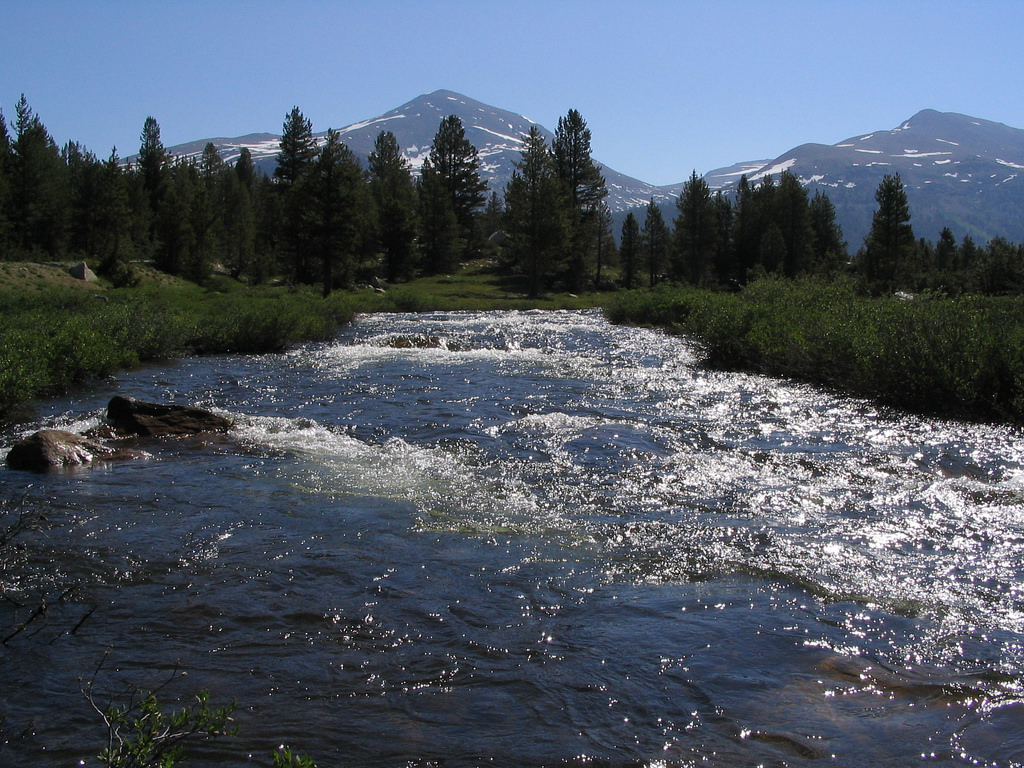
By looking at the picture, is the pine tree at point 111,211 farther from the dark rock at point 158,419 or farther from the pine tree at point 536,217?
the dark rock at point 158,419

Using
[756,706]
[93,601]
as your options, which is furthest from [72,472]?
[756,706]

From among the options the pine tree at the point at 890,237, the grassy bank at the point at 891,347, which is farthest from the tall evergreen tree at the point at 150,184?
the pine tree at the point at 890,237

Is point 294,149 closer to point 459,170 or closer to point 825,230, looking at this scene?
point 459,170

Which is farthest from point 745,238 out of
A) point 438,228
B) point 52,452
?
point 52,452

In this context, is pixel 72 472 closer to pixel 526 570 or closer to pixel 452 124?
pixel 526 570

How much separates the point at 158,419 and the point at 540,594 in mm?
9212

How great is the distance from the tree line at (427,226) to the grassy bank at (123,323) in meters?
5.29

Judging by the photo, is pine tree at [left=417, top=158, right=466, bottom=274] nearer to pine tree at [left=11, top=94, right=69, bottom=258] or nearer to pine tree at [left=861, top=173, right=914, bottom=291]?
pine tree at [left=11, top=94, right=69, bottom=258]

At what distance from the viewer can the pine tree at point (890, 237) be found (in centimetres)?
6531

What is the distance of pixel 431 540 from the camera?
26.6ft

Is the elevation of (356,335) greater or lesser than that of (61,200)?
lesser

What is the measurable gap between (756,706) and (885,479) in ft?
21.8

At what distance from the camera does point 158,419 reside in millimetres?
13188

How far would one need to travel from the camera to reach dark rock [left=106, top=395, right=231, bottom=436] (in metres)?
12.9
